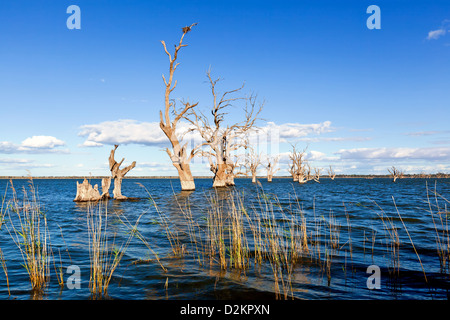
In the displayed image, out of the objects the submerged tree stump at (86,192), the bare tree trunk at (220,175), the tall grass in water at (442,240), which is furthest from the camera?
the bare tree trunk at (220,175)

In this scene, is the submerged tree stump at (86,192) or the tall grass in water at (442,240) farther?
the submerged tree stump at (86,192)

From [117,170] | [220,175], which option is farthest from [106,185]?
A: [220,175]

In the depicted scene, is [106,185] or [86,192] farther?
[106,185]

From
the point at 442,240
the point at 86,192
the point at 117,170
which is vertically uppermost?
the point at 117,170

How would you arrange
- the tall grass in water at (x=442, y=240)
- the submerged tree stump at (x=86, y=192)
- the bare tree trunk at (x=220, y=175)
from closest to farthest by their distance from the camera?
the tall grass in water at (x=442, y=240) → the submerged tree stump at (x=86, y=192) → the bare tree trunk at (x=220, y=175)

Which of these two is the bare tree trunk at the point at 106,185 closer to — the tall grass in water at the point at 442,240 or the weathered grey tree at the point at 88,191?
the weathered grey tree at the point at 88,191

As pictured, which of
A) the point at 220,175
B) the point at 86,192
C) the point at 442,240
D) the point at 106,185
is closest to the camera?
the point at 442,240

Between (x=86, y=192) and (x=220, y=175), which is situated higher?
(x=220, y=175)

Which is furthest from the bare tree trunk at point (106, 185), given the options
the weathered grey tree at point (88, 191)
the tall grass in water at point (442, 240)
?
the tall grass in water at point (442, 240)

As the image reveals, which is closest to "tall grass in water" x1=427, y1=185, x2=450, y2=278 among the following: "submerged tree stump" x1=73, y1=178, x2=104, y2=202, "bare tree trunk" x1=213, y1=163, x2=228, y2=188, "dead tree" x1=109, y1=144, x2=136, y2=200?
"dead tree" x1=109, y1=144, x2=136, y2=200

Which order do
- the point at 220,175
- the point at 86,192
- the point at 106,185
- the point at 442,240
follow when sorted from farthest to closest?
the point at 220,175, the point at 106,185, the point at 86,192, the point at 442,240

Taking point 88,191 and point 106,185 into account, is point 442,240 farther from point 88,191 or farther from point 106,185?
point 88,191
